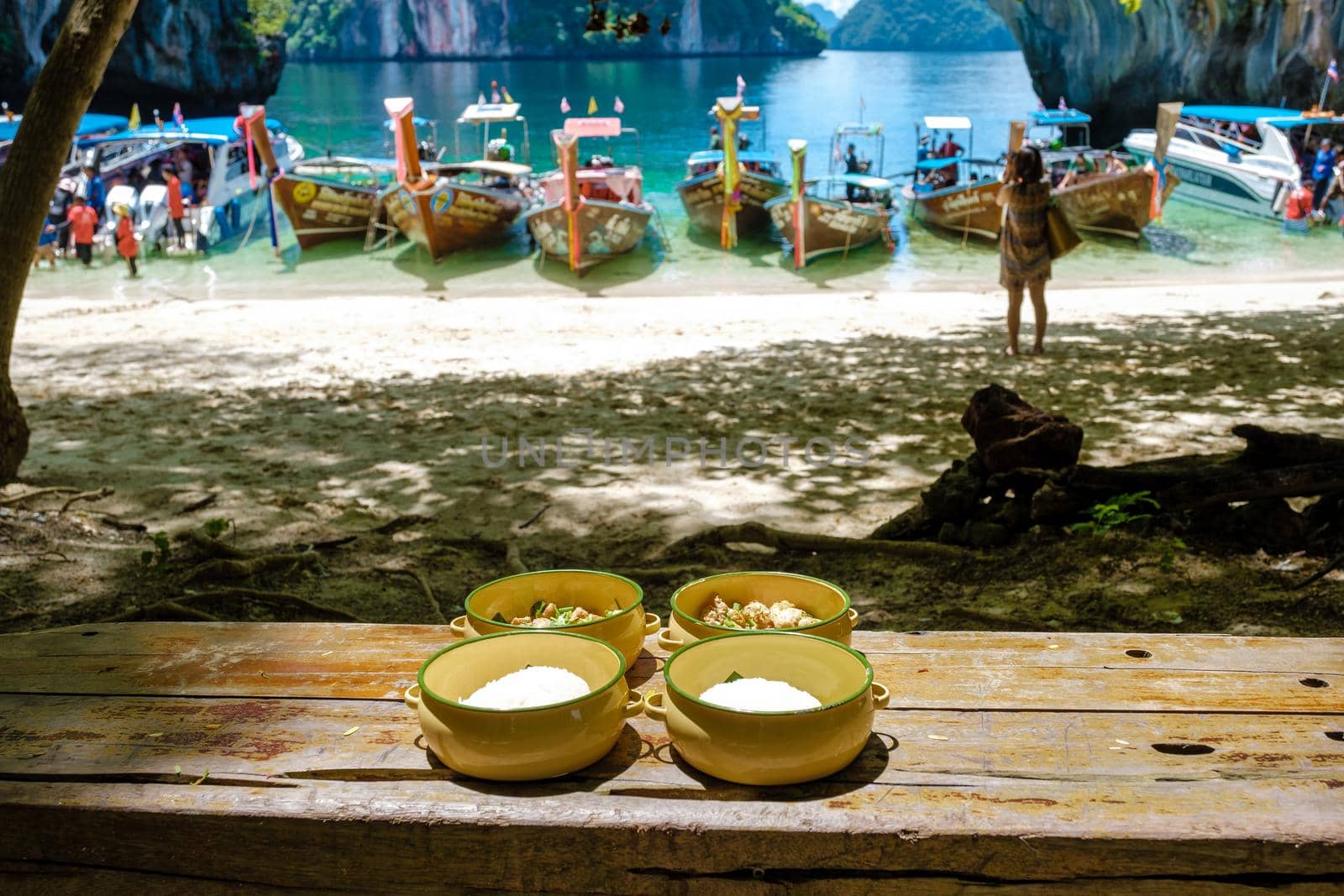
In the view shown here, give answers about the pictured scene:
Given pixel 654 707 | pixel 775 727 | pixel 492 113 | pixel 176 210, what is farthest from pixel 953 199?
pixel 775 727

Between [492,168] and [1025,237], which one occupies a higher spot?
[492,168]

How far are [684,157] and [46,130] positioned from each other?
35097 mm

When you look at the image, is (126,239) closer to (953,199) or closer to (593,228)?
(593,228)

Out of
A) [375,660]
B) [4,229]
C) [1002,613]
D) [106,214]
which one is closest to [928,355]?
[1002,613]

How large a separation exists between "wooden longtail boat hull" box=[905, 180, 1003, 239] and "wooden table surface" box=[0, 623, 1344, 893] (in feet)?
58.9

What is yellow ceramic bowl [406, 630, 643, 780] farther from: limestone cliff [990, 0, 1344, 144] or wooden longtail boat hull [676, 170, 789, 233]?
limestone cliff [990, 0, 1344, 144]

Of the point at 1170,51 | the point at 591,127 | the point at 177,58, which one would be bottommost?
the point at 591,127

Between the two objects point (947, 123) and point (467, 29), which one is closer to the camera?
point (947, 123)

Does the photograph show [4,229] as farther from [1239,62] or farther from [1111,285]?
[1239,62]

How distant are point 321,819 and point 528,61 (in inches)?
3655

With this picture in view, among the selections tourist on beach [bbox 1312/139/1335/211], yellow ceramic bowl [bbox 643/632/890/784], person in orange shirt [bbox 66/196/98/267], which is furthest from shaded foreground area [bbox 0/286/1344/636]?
tourist on beach [bbox 1312/139/1335/211]

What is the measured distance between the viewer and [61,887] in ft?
5.03

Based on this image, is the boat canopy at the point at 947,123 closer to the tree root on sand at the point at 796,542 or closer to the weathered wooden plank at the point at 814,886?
A: the tree root on sand at the point at 796,542

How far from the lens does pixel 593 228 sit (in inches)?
680
